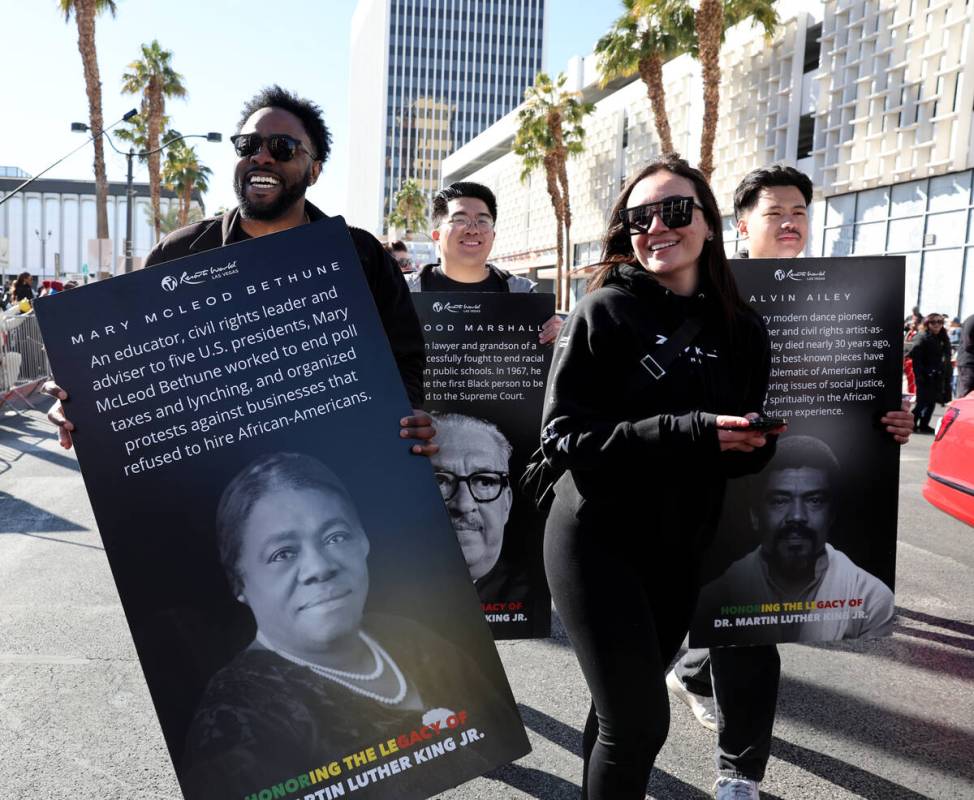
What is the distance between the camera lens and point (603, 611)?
2158 mm

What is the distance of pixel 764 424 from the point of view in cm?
195

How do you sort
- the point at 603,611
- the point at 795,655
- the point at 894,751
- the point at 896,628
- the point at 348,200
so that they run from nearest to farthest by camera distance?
the point at 603,611 < the point at 894,751 < the point at 795,655 < the point at 896,628 < the point at 348,200

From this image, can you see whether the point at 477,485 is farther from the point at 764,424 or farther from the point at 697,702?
the point at 764,424

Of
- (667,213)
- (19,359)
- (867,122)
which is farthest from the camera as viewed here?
(867,122)

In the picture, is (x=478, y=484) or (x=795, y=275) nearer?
(x=795, y=275)

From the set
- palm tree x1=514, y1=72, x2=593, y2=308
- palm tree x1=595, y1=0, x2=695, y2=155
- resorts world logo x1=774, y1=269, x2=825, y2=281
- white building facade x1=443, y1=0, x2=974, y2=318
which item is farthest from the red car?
palm tree x1=514, y1=72, x2=593, y2=308

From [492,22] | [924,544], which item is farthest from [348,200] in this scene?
[924,544]

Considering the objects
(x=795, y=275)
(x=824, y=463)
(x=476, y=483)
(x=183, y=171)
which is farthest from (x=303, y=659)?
(x=183, y=171)

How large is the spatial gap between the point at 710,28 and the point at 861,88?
5.08 metres

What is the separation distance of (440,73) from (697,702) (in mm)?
140788

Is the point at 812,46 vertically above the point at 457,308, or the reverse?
the point at 812,46

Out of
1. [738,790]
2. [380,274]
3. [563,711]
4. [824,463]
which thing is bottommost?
[563,711]

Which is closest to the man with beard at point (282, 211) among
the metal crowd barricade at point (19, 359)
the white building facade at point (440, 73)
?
the metal crowd barricade at point (19, 359)

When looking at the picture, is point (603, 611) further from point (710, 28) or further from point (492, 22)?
point (492, 22)
